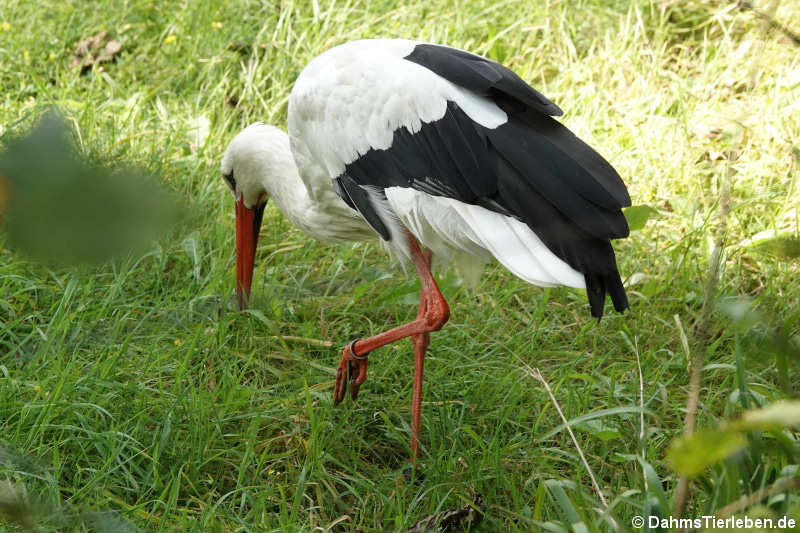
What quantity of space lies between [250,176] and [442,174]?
116cm

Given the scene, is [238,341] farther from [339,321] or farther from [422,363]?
[422,363]

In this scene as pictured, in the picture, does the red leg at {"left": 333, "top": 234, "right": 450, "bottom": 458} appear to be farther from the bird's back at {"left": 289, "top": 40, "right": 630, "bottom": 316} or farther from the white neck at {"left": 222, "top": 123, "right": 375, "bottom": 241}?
the white neck at {"left": 222, "top": 123, "right": 375, "bottom": 241}

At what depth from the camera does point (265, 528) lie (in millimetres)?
2371

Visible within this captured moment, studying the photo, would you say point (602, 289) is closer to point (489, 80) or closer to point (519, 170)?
point (519, 170)

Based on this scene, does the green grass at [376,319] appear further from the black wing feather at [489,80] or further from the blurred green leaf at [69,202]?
the black wing feather at [489,80]

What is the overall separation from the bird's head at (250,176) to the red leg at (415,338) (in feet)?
1.82

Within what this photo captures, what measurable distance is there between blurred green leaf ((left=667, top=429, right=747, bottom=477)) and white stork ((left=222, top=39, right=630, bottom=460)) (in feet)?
4.82

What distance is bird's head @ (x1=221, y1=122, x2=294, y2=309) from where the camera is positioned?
3.47 meters

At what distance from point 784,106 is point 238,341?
2688 mm

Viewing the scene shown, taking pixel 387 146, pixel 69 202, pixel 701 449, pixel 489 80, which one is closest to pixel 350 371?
pixel 387 146

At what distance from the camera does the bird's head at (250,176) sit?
3.47 m

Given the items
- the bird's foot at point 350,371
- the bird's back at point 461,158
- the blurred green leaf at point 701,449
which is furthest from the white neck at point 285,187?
the blurred green leaf at point 701,449

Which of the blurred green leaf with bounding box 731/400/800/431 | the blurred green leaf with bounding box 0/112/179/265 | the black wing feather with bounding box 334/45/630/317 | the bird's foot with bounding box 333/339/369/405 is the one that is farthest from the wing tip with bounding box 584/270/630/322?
the blurred green leaf with bounding box 0/112/179/265

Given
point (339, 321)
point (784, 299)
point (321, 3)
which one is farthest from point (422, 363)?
point (321, 3)
